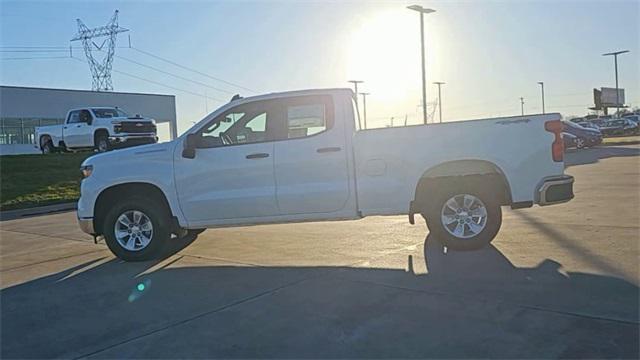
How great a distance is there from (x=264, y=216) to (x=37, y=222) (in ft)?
26.7

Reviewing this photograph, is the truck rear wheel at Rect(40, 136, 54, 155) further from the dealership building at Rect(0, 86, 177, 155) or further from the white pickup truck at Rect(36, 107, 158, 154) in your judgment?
the dealership building at Rect(0, 86, 177, 155)

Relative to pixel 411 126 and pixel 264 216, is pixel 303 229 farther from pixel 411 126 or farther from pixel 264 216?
pixel 411 126

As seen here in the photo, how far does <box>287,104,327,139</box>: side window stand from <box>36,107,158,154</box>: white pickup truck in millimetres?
15847

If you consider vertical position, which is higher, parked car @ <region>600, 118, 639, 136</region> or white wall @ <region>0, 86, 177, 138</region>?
white wall @ <region>0, 86, 177, 138</region>

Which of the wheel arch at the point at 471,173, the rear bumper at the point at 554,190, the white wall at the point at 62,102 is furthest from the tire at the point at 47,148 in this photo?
the rear bumper at the point at 554,190

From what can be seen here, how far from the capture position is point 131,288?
20.9ft

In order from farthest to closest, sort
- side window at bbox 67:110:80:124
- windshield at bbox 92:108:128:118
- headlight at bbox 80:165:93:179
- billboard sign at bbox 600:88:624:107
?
billboard sign at bbox 600:88:624:107, side window at bbox 67:110:80:124, windshield at bbox 92:108:128:118, headlight at bbox 80:165:93:179

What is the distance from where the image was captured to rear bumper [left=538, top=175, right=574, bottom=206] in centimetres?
699

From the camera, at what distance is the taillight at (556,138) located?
6.98m

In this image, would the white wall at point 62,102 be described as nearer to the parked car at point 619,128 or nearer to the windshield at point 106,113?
the windshield at point 106,113

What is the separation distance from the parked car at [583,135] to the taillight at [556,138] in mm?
24837

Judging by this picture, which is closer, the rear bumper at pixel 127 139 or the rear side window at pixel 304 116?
the rear side window at pixel 304 116

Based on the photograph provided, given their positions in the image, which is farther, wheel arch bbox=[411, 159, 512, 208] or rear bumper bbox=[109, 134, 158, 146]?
rear bumper bbox=[109, 134, 158, 146]

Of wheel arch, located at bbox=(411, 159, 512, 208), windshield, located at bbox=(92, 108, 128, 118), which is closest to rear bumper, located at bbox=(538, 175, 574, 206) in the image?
wheel arch, located at bbox=(411, 159, 512, 208)
